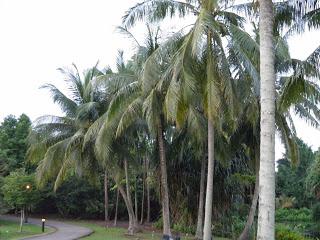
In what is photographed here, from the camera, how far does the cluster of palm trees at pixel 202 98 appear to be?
10.8 meters

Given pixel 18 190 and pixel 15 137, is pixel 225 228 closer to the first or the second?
pixel 18 190

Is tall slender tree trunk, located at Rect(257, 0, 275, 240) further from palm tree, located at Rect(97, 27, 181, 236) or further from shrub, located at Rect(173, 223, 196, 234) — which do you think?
shrub, located at Rect(173, 223, 196, 234)

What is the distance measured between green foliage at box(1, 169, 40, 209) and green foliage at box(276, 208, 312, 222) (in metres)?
21.6

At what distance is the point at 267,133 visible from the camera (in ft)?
29.1

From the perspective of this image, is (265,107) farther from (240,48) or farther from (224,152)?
(224,152)

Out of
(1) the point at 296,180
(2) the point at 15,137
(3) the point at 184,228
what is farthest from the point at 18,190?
(1) the point at 296,180

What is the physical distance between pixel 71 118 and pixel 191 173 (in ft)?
26.8

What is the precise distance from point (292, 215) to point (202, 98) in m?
30.2

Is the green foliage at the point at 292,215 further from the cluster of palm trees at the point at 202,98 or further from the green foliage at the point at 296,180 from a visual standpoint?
the cluster of palm trees at the point at 202,98

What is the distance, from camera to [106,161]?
987 inches


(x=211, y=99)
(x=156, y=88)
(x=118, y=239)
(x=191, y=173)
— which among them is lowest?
(x=118, y=239)

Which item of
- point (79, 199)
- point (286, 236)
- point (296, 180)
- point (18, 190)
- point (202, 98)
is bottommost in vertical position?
point (286, 236)

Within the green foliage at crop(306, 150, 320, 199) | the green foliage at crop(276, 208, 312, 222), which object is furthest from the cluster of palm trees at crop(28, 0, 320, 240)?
the green foliage at crop(276, 208, 312, 222)

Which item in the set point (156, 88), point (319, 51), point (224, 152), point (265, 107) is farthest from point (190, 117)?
point (265, 107)
